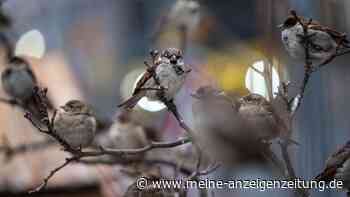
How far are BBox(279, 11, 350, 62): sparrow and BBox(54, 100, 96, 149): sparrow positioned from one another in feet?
0.81

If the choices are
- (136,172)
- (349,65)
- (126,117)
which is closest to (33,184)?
(126,117)

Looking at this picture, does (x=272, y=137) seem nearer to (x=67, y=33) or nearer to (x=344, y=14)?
(x=344, y=14)

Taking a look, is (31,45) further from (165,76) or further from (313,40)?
(313,40)

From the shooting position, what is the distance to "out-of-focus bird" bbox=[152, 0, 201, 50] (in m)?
0.90

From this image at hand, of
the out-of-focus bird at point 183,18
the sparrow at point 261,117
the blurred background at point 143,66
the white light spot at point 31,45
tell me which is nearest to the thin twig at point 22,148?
the blurred background at point 143,66

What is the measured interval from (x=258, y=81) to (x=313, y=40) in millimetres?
64

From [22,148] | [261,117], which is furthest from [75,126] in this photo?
[22,148]

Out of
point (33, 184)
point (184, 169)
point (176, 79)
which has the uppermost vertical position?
point (176, 79)

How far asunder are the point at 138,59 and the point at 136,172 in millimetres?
294

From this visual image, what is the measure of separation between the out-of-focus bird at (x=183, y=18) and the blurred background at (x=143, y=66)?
0.4 inches

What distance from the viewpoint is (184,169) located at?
2.09 ft

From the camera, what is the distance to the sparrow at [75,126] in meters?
0.63

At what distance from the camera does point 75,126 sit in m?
0.64

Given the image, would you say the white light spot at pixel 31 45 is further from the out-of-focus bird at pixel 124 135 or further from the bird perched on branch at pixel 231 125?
the bird perched on branch at pixel 231 125
